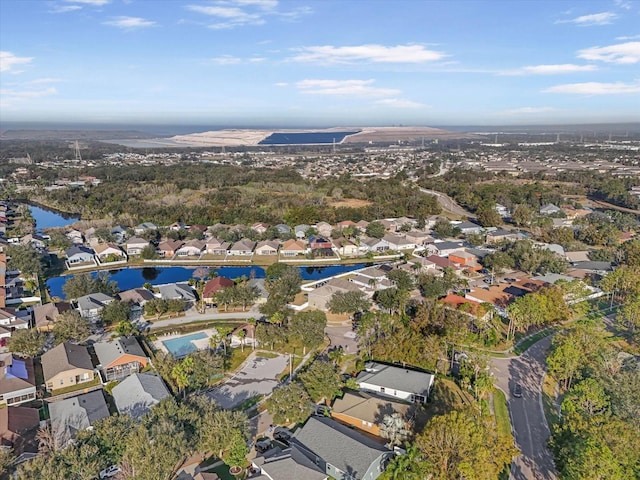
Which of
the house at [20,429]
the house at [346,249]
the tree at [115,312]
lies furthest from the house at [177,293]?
the house at [346,249]

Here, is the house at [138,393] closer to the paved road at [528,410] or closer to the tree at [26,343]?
the tree at [26,343]

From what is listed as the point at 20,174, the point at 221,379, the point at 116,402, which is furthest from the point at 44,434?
the point at 20,174

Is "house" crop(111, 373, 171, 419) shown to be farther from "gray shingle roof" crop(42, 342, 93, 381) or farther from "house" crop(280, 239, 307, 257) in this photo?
"house" crop(280, 239, 307, 257)

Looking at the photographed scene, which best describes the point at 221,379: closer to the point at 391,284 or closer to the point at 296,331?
the point at 296,331

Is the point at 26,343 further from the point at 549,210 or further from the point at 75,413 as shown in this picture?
the point at 549,210

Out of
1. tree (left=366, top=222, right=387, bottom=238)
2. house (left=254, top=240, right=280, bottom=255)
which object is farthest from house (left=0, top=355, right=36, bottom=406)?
tree (left=366, top=222, right=387, bottom=238)

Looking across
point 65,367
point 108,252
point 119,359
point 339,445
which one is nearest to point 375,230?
point 108,252
